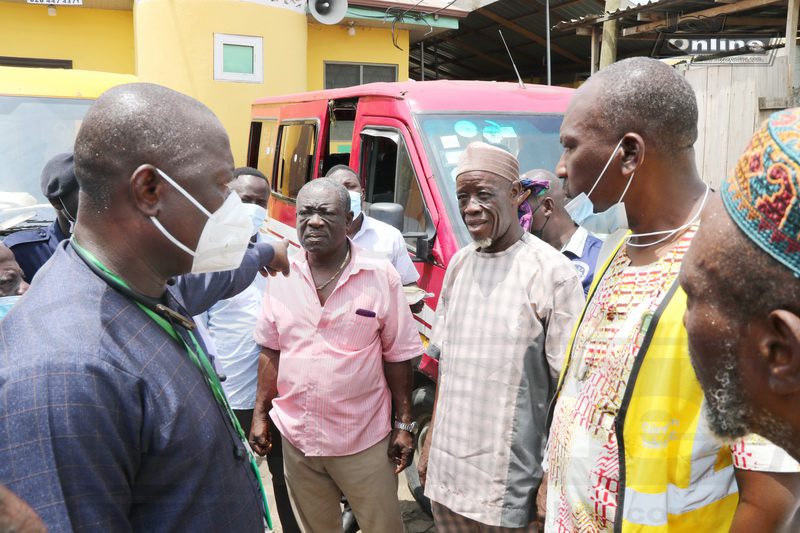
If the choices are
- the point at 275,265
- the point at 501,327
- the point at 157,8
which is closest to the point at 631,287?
the point at 501,327

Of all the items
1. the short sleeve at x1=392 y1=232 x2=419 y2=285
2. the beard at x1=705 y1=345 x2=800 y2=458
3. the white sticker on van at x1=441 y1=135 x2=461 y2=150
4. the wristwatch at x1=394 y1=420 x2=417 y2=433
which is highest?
the white sticker on van at x1=441 y1=135 x2=461 y2=150

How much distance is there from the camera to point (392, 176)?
15.8 ft

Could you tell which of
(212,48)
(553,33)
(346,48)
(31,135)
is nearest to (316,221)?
(31,135)

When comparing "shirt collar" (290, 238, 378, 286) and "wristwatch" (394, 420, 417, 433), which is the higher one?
"shirt collar" (290, 238, 378, 286)

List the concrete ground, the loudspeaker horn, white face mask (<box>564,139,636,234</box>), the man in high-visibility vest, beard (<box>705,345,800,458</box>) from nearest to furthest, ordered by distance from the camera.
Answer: beard (<box>705,345,800,458</box>), the man in high-visibility vest, white face mask (<box>564,139,636,234</box>), the concrete ground, the loudspeaker horn

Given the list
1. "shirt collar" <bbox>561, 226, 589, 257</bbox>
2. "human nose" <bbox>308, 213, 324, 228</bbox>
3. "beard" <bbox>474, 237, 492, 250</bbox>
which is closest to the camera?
"beard" <bbox>474, 237, 492, 250</bbox>

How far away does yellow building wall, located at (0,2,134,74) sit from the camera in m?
10.5

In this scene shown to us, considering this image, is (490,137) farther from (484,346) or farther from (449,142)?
(484,346)

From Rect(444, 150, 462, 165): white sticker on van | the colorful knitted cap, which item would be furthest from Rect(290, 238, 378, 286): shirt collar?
the colorful knitted cap

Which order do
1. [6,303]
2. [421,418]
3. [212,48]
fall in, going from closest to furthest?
1. [6,303]
2. [421,418]
3. [212,48]

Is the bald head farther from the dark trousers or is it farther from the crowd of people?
the dark trousers

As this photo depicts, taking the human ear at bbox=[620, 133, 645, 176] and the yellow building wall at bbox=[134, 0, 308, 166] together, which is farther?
the yellow building wall at bbox=[134, 0, 308, 166]

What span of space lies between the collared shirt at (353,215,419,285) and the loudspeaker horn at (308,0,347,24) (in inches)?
289

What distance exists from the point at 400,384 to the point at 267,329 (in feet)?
2.24
